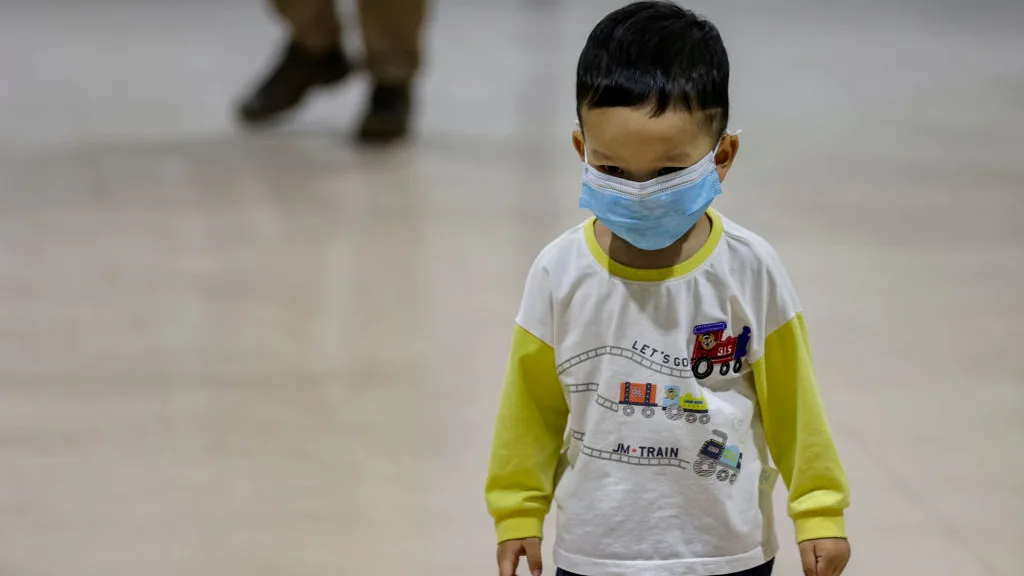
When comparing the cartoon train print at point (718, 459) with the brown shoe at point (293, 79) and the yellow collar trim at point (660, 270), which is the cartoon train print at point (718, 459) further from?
the brown shoe at point (293, 79)

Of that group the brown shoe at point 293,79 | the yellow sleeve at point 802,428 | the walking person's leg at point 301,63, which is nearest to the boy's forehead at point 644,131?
the yellow sleeve at point 802,428

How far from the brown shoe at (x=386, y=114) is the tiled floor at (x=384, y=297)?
0.11 meters

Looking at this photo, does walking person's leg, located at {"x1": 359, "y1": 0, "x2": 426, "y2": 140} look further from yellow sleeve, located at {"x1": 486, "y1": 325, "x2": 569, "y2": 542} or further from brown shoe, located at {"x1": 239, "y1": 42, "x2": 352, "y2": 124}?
yellow sleeve, located at {"x1": 486, "y1": 325, "x2": 569, "y2": 542}

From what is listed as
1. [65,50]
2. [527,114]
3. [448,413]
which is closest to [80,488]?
[448,413]

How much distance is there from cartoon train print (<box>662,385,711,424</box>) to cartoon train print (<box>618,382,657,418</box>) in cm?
1

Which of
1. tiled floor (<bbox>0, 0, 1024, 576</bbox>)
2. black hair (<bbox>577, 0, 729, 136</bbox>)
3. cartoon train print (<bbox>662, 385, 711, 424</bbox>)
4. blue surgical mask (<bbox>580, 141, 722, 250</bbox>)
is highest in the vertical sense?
black hair (<bbox>577, 0, 729, 136</bbox>)

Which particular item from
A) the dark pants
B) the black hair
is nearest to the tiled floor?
the dark pants

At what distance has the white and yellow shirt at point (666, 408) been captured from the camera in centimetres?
131

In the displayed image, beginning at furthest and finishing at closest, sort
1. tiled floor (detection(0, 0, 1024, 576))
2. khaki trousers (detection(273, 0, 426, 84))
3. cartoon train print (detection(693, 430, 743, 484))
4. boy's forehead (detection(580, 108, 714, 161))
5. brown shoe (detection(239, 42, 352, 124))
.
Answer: brown shoe (detection(239, 42, 352, 124)) < khaki trousers (detection(273, 0, 426, 84)) < tiled floor (detection(0, 0, 1024, 576)) < cartoon train print (detection(693, 430, 743, 484)) < boy's forehead (detection(580, 108, 714, 161))

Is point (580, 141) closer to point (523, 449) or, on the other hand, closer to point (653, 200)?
point (653, 200)

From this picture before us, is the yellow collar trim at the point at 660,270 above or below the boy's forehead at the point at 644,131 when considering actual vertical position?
below

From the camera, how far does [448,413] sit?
8.27 feet

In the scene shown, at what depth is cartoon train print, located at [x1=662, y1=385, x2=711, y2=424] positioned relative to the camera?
1.31 metres

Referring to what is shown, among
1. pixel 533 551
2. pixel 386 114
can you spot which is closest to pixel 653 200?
pixel 533 551
